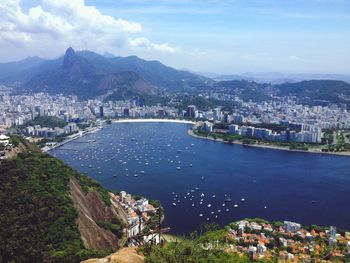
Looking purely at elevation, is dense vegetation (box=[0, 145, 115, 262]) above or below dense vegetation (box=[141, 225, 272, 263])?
below

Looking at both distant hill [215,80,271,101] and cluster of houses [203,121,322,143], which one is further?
distant hill [215,80,271,101]

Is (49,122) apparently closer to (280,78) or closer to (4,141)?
(4,141)

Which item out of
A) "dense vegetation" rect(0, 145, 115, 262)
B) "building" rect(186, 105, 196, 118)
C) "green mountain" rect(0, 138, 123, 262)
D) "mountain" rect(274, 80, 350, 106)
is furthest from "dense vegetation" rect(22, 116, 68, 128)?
"mountain" rect(274, 80, 350, 106)

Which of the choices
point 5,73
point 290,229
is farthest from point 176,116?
point 5,73

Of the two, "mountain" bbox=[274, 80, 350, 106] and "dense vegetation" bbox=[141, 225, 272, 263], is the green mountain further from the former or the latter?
"mountain" bbox=[274, 80, 350, 106]

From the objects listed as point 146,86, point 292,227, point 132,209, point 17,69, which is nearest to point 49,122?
point 132,209

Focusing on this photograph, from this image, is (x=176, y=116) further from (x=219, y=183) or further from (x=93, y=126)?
(x=219, y=183)
